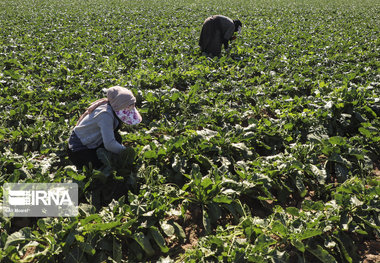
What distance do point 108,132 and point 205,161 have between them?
126 centimetres

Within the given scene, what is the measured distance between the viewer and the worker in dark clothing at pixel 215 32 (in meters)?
8.99

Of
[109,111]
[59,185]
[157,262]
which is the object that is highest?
[109,111]

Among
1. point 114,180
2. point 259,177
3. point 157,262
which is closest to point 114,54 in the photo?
point 114,180

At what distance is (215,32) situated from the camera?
29.3 ft

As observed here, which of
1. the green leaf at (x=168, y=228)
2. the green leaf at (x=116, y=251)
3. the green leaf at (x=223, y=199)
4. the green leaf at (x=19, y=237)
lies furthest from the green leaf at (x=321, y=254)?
the green leaf at (x=19, y=237)

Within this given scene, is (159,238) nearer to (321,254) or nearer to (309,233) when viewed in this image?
(309,233)

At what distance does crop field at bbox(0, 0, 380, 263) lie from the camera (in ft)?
9.23

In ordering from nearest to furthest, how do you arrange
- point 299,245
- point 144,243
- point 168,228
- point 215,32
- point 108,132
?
point 299,245, point 144,243, point 168,228, point 108,132, point 215,32

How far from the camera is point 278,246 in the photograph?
2910 mm

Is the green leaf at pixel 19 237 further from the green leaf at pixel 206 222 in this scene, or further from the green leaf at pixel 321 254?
the green leaf at pixel 321 254

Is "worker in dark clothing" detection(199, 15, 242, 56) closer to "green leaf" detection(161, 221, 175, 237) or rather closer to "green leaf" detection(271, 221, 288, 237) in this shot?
"green leaf" detection(161, 221, 175, 237)

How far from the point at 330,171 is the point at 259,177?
48.2 inches

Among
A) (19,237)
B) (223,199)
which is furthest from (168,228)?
(19,237)

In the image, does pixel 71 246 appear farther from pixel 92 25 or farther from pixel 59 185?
pixel 92 25
